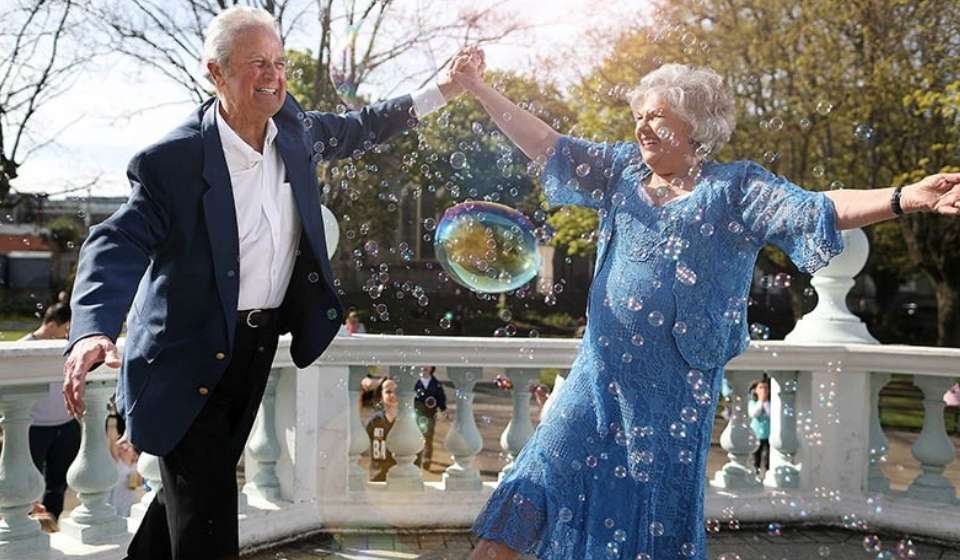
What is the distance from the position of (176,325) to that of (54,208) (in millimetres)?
14392

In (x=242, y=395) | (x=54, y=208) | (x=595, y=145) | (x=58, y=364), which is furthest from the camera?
(x=54, y=208)

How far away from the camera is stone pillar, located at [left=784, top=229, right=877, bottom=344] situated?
546cm

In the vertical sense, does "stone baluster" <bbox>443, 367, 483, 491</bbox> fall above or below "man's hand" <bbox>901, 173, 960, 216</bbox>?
below

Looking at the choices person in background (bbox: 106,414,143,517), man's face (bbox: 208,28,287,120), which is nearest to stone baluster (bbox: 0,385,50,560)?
person in background (bbox: 106,414,143,517)

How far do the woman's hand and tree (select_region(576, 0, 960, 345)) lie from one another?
13091 millimetres

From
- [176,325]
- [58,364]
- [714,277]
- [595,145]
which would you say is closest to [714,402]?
[714,277]

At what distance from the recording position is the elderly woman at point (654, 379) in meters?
2.88

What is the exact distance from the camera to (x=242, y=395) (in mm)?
2791

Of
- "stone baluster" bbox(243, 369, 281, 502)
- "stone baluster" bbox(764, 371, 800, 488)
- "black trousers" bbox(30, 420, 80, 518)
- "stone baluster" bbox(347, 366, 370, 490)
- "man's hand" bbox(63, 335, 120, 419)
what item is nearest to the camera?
"man's hand" bbox(63, 335, 120, 419)

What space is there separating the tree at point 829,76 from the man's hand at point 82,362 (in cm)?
1458

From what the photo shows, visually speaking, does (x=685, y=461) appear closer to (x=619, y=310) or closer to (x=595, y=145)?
(x=619, y=310)

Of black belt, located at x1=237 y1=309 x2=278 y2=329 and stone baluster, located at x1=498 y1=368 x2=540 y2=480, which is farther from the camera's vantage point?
stone baluster, located at x1=498 y1=368 x2=540 y2=480

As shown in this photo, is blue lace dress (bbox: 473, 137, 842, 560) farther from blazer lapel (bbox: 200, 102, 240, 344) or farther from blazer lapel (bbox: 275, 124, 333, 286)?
blazer lapel (bbox: 200, 102, 240, 344)

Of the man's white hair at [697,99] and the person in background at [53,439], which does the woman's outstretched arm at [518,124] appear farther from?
the person in background at [53,439]
